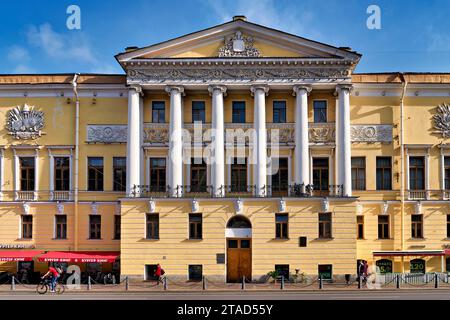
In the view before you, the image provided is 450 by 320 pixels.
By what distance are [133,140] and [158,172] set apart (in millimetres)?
3048

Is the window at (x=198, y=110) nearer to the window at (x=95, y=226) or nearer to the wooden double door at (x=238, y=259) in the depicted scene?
the wooden double door at (x=238, y=259)

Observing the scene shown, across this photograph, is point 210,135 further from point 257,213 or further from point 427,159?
point 427,159

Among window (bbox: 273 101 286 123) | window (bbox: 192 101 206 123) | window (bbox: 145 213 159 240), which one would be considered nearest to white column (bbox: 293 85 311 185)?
window (bbox: 273 101 286 123)

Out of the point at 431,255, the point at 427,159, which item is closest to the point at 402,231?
the point at 431,255

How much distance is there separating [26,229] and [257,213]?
16304 millimetres

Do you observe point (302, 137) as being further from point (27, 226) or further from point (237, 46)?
point (27, 226)

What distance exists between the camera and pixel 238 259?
31016 millimetres

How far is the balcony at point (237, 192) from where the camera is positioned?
31.0 metres

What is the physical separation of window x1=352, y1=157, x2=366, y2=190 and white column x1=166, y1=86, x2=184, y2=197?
12062mm

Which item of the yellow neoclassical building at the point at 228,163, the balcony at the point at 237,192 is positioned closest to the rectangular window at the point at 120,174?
the yellow neoclassical building at the point at 228,163

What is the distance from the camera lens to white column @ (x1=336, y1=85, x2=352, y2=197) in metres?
31.1

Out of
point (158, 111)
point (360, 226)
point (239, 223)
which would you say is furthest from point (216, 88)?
point (360, 226)

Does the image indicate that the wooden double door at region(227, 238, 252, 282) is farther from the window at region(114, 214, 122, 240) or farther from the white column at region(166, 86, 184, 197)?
the window at region(114, 214, 122, 240)

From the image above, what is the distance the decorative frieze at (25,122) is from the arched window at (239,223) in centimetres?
1483
